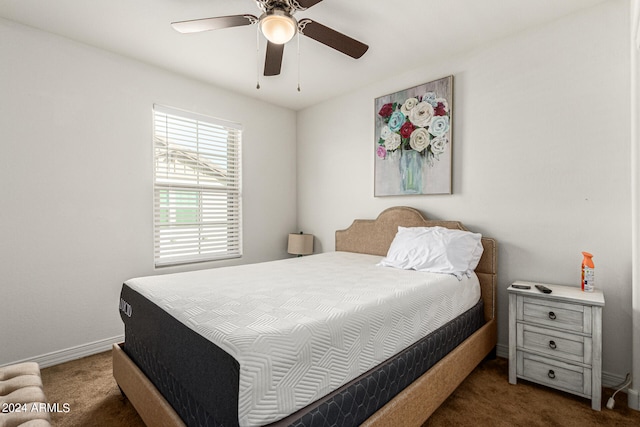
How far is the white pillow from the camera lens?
7.49 feet

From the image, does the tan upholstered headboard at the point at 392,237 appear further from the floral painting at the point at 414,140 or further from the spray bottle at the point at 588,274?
the spray bottle at the point at 588,274

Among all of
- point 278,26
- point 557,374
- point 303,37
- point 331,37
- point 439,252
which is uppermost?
point 303,37

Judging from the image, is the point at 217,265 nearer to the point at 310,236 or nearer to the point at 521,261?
the point at 310,236

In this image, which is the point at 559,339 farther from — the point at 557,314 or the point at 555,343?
the point at 557,314

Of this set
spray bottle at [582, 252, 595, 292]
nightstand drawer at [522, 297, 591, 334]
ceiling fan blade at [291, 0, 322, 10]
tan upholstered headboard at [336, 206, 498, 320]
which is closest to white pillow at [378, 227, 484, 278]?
tan upholstered headboard at [336, 206, 498, 320]

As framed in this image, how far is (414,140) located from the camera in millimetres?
3004

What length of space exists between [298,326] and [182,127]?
9.27 ft

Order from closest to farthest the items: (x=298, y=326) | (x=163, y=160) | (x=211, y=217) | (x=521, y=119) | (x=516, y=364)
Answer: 1. (x=298, y=326)
2. (x=516, y=364)
3. (x=521, y=119)
4. (x=163, y=160)
5. (x=211, y=217)

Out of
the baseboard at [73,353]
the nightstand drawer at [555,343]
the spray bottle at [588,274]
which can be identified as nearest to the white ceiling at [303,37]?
the spray bottle at [588,274]

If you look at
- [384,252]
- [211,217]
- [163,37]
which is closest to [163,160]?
[211,217]

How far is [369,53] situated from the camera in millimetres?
2766

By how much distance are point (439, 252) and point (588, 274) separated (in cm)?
93

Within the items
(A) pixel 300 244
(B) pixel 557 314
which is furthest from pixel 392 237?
(B) pixel 557 314

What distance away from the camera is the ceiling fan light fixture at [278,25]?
5.49 ft
